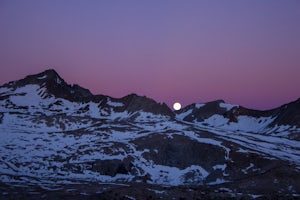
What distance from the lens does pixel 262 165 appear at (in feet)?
350

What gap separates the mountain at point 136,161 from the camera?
82.9 metres

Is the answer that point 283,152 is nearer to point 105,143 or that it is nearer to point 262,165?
point 262,165

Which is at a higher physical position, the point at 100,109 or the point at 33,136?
the point at 100,109

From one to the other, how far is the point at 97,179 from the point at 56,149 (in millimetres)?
30898

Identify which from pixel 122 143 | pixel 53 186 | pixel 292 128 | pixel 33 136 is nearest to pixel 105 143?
pixel 122 143

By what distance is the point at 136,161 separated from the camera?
114000mm

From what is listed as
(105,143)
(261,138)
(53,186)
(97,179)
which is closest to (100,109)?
(105,143)

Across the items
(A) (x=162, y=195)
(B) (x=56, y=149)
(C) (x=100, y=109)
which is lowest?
(A) (x=162, y=195)

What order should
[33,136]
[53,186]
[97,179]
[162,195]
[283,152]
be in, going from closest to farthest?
[162,195] < [53,186] < [97,179] < [283,152] < [33,136]

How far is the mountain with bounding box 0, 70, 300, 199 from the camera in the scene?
82938mm

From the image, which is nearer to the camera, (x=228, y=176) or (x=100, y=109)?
(x=228, y=176)

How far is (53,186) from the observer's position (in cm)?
8688

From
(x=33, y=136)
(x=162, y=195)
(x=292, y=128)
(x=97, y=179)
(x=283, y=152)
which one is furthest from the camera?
(x=292, y=128)

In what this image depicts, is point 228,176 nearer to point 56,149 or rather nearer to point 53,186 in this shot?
point 53,186
